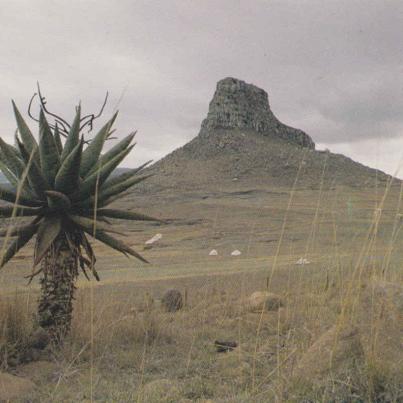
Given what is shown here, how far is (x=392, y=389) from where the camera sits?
230 cm

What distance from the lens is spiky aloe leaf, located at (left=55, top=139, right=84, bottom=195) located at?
3502mm

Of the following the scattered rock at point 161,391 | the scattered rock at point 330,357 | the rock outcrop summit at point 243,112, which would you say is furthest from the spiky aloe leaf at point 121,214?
the rock outcrop summit at point 243,112

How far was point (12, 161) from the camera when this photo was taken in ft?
12.2

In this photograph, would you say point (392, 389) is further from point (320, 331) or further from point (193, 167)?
point (193, 167)

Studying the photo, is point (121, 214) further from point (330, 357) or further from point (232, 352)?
point (330, 357)

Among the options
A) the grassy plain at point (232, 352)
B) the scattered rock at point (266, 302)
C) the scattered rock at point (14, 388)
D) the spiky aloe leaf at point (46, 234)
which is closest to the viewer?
the grassy plain at point (232, 352)

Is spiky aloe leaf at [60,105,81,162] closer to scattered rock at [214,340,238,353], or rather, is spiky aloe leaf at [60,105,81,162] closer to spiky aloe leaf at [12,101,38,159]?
spiky aloe leaf at [12,101,38,159]

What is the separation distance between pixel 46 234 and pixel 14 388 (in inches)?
44.7

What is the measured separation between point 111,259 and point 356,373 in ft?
48.9

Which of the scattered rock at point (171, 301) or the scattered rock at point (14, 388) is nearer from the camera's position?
the scattered rock at point (14, 388)

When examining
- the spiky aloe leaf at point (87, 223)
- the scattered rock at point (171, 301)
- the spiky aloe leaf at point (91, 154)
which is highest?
the spiky aloe leaf at point (91, 154)

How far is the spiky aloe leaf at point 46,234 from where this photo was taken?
3.42 m

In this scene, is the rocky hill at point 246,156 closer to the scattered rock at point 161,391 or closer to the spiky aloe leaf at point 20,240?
the spiky aloe leaf at point 20,240

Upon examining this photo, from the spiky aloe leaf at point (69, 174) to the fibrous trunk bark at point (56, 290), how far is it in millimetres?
376
